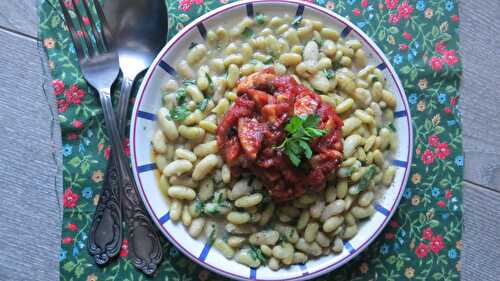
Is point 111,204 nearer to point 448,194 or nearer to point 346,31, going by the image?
point 346,31

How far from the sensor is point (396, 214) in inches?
68.2

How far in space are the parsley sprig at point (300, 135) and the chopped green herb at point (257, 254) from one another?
1.08ft

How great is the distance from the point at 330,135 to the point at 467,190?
24.2 inches

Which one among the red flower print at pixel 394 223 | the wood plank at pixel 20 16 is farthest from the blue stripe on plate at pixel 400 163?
the wood plank at pixel 20 16

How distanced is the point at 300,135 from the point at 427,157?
1.96 ft

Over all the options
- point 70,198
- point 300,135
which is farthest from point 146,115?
point 300,135

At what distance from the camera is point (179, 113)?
61.1 inches

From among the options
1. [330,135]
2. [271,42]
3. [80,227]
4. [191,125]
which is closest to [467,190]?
[330,135]

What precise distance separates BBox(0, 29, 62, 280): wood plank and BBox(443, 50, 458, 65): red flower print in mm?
1271

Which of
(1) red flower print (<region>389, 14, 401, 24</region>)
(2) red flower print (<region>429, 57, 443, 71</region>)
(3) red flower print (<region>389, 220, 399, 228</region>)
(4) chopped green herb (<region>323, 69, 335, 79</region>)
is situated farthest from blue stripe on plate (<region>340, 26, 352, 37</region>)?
(3) red flower print (<region>389, 220, 399, 228</region>)

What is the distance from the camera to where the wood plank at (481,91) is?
1803mm

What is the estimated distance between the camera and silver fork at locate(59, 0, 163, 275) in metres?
1.61

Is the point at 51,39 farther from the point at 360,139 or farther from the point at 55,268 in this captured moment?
the point at 360,139

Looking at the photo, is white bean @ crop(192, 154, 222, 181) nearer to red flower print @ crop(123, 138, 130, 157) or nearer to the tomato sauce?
the tomato sauce
